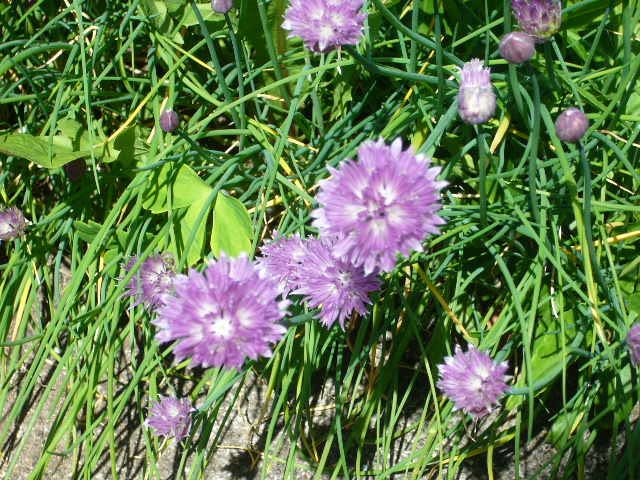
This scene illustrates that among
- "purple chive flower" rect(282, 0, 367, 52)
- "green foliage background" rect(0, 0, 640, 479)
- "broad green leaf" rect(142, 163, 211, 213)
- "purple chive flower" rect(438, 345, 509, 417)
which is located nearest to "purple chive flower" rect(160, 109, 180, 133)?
"green foliage background" rect(0, 0, 640, 479)

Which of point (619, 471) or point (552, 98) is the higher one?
point (552, 98)

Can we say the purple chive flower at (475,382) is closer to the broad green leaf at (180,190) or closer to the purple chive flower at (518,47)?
the purple chive flower at (518,47)

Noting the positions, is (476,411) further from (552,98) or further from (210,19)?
(210,19)

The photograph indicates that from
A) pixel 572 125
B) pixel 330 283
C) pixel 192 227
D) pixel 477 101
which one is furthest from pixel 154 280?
pixel 572 125

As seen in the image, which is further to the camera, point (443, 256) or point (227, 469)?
point (227, 469)

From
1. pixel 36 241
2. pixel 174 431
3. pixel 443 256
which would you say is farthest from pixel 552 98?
pixel 36 241

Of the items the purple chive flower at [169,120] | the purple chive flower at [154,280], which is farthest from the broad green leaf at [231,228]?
the purple chive flower at [169,120]

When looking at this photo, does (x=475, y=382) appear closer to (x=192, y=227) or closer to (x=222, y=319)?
(x=222, y=319)
